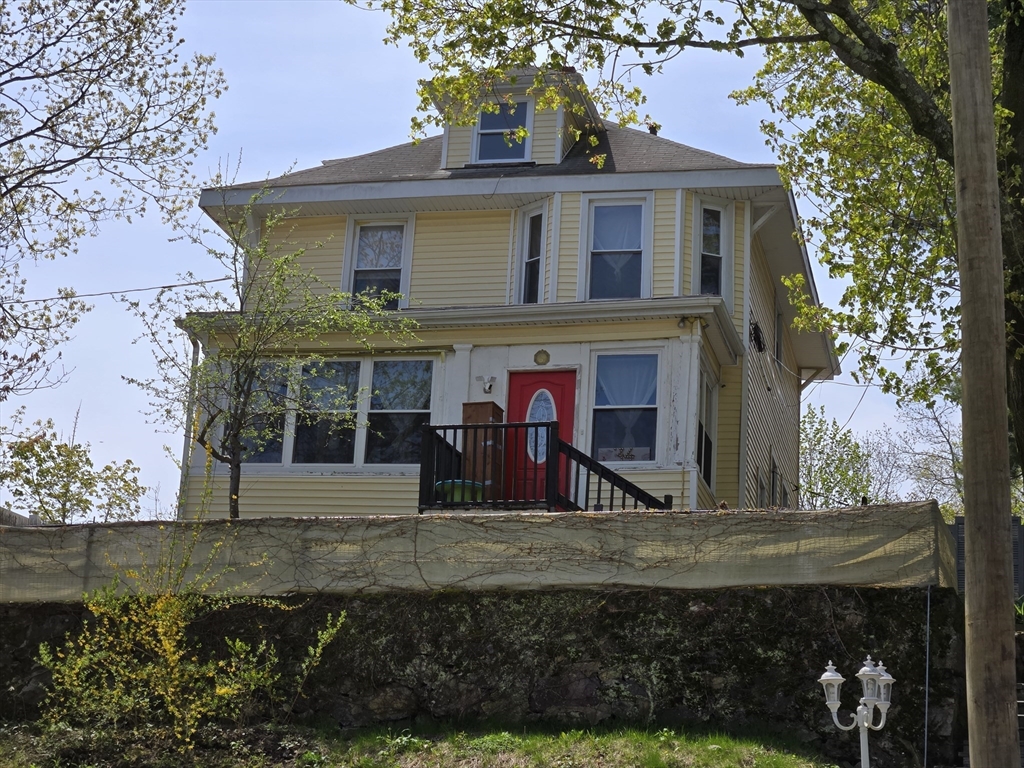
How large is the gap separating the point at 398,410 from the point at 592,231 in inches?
147

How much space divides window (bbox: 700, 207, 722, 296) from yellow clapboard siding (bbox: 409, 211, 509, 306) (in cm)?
281

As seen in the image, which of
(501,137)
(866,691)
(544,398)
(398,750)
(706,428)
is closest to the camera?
(866,691)

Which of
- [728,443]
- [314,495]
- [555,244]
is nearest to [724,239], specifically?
[555,244]

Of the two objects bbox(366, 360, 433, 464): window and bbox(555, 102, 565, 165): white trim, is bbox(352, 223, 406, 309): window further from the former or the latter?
bbox(555, 102, 565, 165): white trim

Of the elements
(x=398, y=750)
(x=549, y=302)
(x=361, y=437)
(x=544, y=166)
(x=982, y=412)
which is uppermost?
(x=544, y=166)

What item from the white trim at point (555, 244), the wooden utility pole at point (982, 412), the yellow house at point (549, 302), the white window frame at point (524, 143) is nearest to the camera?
the wooden utility pole at point (982, 412)

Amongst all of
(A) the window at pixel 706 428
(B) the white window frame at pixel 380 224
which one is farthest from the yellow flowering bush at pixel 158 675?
(B) the white window frame at pixel 380 224

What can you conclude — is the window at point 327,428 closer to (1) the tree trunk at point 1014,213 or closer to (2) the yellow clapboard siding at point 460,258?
(2) the yellow clapboard siding at point 460,258

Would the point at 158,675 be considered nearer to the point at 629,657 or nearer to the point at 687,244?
the point at 629,657

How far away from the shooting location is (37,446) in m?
20.7

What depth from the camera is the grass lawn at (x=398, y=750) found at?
8.68m

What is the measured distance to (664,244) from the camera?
17.5 meters

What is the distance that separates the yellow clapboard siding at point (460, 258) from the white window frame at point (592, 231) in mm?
1229

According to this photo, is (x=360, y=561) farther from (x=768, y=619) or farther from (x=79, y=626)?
(x=768, y=619)
